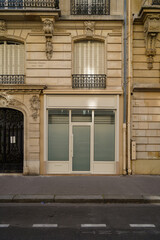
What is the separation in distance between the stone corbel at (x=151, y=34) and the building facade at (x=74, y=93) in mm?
153

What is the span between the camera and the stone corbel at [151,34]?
798cm

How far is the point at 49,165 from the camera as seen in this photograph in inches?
332

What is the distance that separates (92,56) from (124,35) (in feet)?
5.36

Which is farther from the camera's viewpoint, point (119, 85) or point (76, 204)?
point (119, 85)

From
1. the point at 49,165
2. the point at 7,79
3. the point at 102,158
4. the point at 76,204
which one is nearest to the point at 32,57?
the point at 7,79

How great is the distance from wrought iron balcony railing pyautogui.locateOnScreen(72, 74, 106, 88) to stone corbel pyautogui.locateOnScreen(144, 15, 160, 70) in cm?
214

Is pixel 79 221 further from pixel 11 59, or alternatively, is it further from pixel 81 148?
pixel 11 59

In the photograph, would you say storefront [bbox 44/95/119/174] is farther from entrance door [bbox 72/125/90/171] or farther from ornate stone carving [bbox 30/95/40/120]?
ornate stone carving [bbox 30/95/40/120]

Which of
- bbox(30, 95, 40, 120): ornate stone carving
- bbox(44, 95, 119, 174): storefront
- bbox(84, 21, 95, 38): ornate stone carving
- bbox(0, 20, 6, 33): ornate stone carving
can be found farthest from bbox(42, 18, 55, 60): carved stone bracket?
bbox(44, 95, 119, 174): storefront

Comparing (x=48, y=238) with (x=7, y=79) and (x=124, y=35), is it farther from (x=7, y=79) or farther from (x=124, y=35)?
(x=124, y=35)

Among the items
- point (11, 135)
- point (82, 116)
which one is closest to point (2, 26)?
point (11, 135)

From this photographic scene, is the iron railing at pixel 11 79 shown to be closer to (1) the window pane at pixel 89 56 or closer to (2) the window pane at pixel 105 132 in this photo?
(1) the window pane at pixel 89 56

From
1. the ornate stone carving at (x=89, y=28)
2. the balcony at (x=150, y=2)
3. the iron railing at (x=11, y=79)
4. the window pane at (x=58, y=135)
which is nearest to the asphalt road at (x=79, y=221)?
the window pane at (x=58, y=135)

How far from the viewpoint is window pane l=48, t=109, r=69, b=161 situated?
850cm
